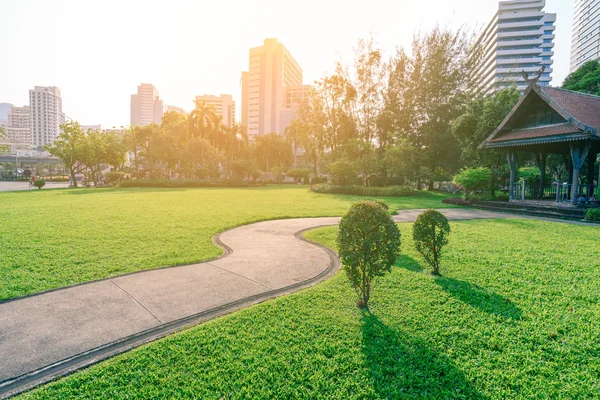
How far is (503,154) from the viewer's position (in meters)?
21.8

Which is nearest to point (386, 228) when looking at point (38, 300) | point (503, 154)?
point (38, 300)

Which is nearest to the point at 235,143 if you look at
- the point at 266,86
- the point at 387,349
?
the point at 387,349

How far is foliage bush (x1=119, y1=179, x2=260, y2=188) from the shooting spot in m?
31.9

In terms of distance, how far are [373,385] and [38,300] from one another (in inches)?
168

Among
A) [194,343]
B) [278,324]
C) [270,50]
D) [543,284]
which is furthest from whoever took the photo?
[270,50]

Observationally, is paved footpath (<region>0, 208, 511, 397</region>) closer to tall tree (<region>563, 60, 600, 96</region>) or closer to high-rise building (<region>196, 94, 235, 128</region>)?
tall tree (<region>563, 60, 600, 96</region>)

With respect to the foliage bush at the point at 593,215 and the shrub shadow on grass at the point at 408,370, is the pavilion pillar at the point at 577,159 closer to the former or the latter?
the foliage bush at the point at 593,215

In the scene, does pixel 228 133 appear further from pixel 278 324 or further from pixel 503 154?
pixel 278 324

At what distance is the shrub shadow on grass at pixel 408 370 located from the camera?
245 cm

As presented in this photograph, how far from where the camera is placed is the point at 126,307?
3.76 metres

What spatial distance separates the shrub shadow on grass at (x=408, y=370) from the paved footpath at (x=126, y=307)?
5.60 feet

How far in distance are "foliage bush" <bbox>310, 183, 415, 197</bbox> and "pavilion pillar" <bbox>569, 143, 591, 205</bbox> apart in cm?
1208

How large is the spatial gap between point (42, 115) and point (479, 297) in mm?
176797

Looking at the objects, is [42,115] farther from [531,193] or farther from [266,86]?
[531,193]
